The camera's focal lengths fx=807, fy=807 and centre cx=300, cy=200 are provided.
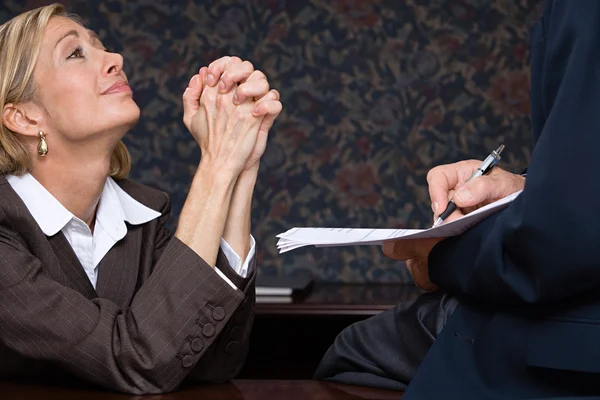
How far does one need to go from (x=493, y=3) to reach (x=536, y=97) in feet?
7.85

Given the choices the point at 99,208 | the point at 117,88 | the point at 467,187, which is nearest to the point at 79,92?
the point at 117,88

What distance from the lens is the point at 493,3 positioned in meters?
3.12

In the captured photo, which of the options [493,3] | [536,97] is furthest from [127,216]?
[493,3]

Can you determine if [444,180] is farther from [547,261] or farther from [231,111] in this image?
[231,111]

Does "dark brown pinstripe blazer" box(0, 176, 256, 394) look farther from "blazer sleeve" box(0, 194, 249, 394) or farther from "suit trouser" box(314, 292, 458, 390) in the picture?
"suit trouser" box(314, 292, 458, 390)

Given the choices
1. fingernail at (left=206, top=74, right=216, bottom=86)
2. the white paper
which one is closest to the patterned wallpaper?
fingernail at (left=206, top=74, right=216, bottom=86)

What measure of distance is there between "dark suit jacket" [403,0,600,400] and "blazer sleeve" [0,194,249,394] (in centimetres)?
48

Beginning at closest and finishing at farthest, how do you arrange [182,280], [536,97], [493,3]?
[536,97] → [182,280] → [493,3]

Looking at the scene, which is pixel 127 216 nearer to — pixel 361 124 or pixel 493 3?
pixel 361 124

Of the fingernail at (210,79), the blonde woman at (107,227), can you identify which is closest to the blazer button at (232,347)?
the blonde woman at (107,227)

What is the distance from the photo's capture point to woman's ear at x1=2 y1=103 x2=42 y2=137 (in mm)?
1703

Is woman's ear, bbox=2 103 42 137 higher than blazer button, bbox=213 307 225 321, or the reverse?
woman's ear, bbox=2 103 42 137

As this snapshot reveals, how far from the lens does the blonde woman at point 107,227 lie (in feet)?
4.15

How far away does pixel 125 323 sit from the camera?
129 cm
